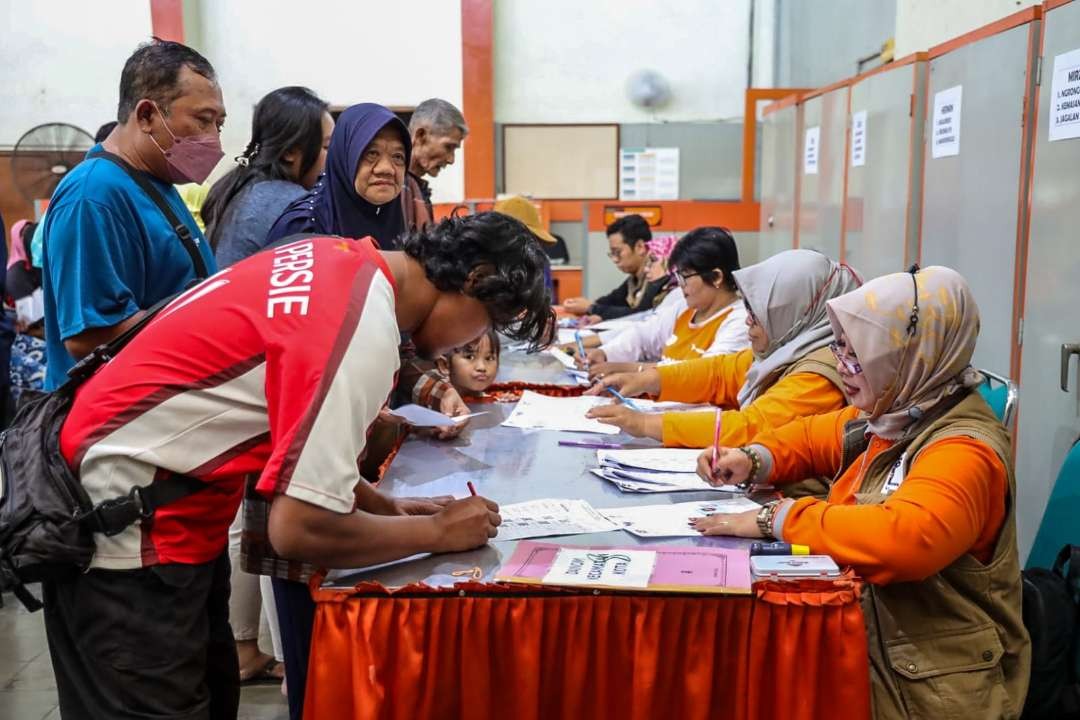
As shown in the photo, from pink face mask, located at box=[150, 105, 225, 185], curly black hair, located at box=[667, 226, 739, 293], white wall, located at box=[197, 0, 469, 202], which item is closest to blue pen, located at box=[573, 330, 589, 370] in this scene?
curly black hair, located at box=[667, 226, 739, 293]

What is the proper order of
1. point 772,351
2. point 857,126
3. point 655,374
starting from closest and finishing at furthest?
point 772,351 < point 655,374 < point 857,126

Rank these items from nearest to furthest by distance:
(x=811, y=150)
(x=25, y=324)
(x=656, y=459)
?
1. (x=656, y=459)
2. (x=25, y=324)
3. (x=811, y=150)

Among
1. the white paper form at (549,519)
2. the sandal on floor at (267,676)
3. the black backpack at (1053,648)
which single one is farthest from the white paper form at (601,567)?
the sandal on floor at (267,676)

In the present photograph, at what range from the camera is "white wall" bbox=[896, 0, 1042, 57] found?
353 cm

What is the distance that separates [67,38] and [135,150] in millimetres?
7905

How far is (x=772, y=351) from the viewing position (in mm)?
2449

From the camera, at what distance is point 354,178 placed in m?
2.29

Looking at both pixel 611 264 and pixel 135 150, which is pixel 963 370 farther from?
pixel 611 264

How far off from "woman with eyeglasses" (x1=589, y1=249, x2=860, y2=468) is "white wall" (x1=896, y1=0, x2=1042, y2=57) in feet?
5.68

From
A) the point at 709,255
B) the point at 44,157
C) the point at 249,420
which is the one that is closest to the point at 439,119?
the point at 709,255

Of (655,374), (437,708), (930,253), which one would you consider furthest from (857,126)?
(437,708)

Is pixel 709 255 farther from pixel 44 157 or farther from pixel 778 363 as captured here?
pixel 44 157

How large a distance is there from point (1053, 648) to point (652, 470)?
78cm

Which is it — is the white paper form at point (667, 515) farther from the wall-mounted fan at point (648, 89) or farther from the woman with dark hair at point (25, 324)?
the wall-mounted fan at point (648, 89)
